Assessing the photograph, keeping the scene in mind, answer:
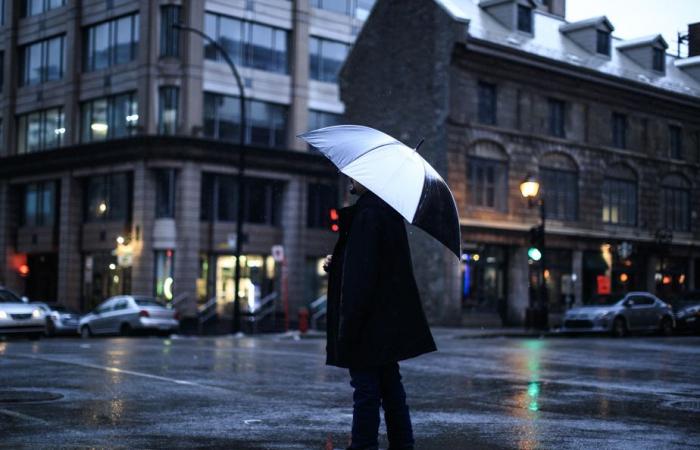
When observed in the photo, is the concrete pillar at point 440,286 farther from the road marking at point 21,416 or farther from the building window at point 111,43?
the road marking at point 21,416

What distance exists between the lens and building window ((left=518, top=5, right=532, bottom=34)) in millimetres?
39656

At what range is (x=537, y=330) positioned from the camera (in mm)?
32250

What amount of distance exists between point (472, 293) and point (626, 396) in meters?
25.9

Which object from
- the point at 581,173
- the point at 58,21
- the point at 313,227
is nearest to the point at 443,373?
the point at 581,173

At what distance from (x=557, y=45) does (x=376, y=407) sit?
122 ft

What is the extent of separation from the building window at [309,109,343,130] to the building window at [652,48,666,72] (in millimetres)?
14491

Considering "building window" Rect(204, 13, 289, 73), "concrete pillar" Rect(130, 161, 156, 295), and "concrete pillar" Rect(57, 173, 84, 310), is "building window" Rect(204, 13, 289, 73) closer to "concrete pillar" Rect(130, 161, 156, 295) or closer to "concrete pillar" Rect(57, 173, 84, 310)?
"concrete pillar" Rect(130, 161, 156, 295)

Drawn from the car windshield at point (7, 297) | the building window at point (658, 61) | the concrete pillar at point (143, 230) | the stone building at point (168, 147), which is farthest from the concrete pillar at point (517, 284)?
the car windshield at point (7, 297)

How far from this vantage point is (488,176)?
37.1m

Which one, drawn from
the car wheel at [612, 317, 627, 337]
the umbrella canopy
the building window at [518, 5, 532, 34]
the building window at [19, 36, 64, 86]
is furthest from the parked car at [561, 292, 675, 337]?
the building window at [19, 36, 64, 86]

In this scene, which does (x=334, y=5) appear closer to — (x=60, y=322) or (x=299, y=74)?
(x=299, y=74)

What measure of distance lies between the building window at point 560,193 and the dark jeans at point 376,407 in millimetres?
33361

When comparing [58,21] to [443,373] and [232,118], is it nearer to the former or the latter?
[232,118]

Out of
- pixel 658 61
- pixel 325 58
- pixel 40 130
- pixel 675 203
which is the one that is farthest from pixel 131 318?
pixel 658 61
